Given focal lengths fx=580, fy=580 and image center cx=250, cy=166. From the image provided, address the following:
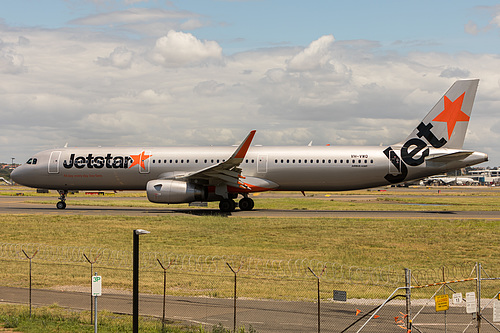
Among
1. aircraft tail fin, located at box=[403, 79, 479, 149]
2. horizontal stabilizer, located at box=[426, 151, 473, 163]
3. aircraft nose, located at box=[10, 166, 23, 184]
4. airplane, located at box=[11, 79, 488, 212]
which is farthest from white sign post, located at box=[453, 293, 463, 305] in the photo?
aircraft nose, located at box=[10, 166, 23, 184]

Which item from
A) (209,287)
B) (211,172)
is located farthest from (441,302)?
(211,172)

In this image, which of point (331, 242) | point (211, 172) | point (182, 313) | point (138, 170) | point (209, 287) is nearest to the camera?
point (182, 313)

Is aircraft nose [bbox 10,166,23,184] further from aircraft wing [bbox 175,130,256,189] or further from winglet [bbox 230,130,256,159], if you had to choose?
winglet [bbox 230,130,256,159]

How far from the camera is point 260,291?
20.5 metres

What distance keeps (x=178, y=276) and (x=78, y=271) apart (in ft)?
14.3

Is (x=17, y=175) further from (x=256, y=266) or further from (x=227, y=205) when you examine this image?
(x=256, y=266)

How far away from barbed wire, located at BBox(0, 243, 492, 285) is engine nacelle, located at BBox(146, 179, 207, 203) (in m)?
13.6

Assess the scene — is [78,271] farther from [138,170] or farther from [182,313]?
[138,170]

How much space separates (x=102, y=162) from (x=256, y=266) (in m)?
25.8

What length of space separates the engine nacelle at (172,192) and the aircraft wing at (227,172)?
988 mm

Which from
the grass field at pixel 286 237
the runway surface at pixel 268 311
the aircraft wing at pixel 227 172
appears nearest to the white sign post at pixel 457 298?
the runway surface at pixel 268 311

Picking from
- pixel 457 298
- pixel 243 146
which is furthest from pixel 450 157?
pixel 457 298

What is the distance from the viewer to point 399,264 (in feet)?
82.7

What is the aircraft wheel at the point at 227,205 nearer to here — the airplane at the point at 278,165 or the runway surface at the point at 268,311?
the airplane at the point at 278,165
